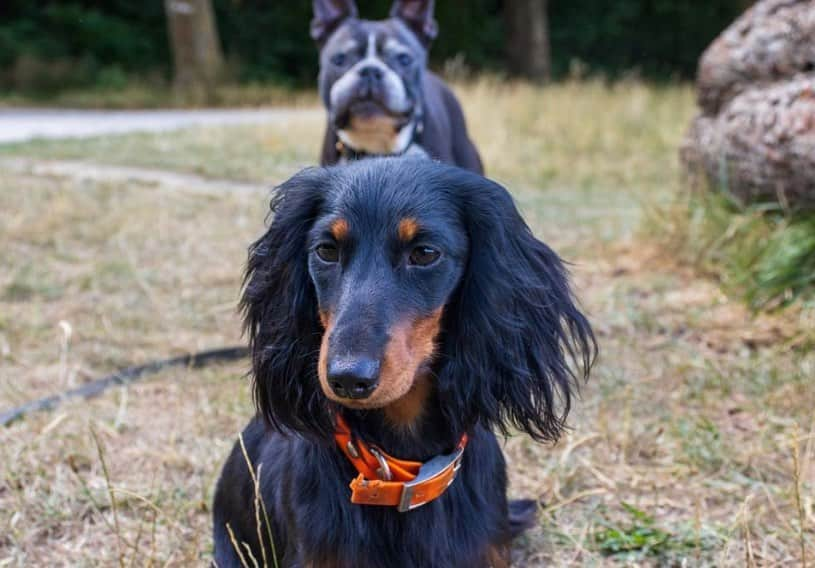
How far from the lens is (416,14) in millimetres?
5457

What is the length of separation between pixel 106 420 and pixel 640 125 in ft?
30.4

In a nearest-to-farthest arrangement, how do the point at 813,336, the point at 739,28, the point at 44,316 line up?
the point at 813,336 < the point at 44,316 < the point at 739,28

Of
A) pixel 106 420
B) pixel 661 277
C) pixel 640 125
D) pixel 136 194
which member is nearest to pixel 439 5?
pixel 640 125

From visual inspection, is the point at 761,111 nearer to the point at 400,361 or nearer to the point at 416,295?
the point at 416,295

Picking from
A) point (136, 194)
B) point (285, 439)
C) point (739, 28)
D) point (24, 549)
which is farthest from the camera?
point (136, 194)

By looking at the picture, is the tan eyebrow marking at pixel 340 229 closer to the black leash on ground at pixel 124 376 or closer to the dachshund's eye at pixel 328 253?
the dachshund's eye at pixel 328 253

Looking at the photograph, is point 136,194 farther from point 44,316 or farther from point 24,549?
point 24,549

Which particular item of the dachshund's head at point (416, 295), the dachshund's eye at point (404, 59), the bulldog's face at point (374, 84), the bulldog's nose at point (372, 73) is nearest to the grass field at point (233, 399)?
the dachshund's head at point (416, 295)

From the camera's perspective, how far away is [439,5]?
885 inches

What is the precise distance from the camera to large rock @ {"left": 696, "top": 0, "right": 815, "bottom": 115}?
484cm

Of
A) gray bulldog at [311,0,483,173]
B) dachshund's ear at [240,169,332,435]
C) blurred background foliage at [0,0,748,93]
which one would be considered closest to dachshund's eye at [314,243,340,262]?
dachshund's ear at [240,169,332,435]

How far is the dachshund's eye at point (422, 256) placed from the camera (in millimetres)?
1972

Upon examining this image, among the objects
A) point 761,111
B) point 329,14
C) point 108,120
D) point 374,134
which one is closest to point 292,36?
point 108,120

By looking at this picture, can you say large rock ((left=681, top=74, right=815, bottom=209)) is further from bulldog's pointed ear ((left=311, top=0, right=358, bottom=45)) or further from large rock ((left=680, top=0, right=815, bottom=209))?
bulldog's pointed ear ((left=311, top=0, right=358, bottom=45))
